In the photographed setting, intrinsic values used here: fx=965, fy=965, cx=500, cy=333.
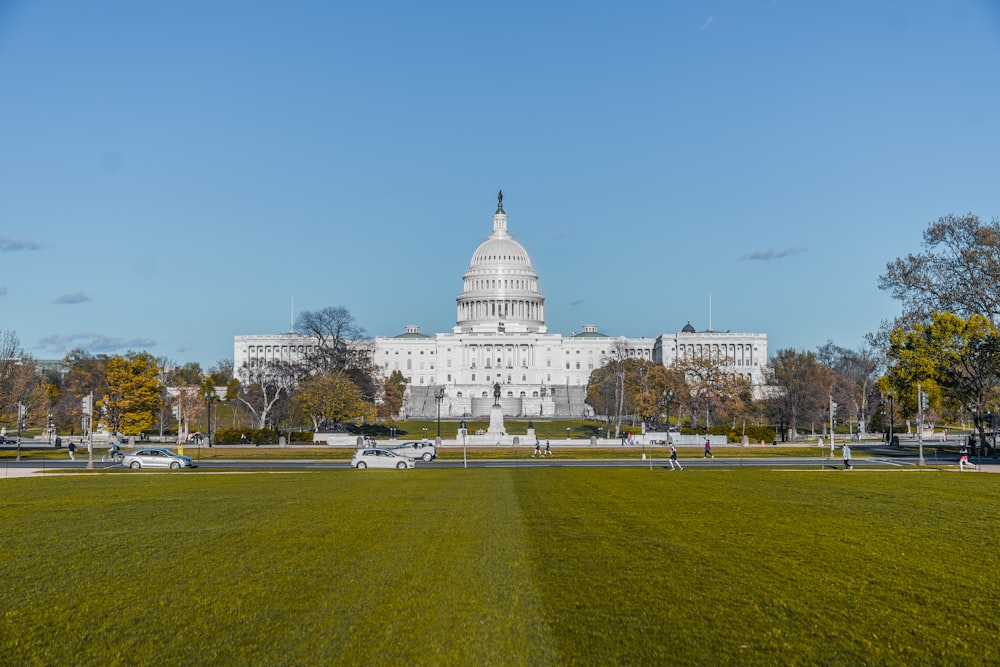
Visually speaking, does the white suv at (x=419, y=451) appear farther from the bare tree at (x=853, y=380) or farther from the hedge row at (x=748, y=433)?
the bare tree at (x=853, y=380)

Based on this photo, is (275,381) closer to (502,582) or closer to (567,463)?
(567,463)

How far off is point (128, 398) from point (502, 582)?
226 feet

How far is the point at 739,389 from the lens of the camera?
8844 cm

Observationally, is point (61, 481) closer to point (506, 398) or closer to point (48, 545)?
point (48, 545)

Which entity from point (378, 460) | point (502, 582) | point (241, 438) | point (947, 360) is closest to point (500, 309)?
point (241, 438)

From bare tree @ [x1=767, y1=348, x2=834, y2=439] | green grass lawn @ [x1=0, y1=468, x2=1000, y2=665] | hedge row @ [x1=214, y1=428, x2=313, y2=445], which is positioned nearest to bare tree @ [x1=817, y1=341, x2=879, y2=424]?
bare tree @ [x1=767, y1=348, x2=834, y2=439]

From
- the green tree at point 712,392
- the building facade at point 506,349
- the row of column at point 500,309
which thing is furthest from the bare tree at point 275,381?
the row of column at point 500,309

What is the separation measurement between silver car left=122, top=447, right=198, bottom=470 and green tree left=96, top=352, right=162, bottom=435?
A: 29756mm

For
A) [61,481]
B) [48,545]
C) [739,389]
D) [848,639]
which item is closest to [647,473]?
[61,481]

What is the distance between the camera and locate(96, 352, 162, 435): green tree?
74.5 meters

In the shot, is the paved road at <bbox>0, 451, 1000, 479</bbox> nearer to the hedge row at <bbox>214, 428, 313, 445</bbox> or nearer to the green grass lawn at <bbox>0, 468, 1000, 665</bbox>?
the hedge row at <bbox>214, 428, 313, 445</bbox>

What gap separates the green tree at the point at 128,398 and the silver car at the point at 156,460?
29.8 m

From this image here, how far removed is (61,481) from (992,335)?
141 ft

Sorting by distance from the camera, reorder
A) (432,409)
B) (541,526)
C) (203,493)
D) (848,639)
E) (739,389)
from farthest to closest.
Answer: (432,409) < (739,389) < (203,493) < (541,526) < (848,639)
